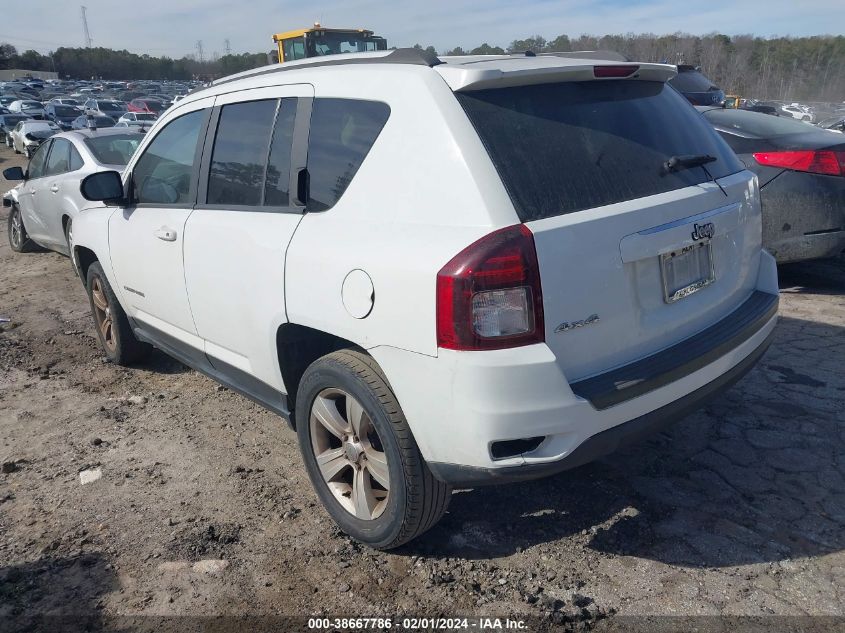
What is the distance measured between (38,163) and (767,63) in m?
66.0

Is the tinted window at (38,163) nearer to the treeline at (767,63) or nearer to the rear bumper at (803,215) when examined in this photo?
the rear bumper at (803,215)

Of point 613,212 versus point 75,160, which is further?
point 75,160

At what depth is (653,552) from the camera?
283cm

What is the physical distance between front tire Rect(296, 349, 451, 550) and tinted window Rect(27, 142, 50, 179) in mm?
7441

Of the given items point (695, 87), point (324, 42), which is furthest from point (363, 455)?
point (324, 42)

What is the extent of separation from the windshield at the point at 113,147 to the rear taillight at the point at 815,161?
658cm

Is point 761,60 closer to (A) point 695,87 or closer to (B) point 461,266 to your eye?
(A) point 695,87

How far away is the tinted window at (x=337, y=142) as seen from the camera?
2.79m

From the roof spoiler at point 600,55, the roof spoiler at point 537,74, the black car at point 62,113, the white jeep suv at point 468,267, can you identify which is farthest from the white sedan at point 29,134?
the roof spoiler at point 537,74

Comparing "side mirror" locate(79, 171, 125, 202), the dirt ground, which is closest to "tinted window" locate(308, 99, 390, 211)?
the dirt ground

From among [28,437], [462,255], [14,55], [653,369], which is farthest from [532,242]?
[14,55]

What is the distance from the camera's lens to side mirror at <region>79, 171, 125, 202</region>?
4262mm

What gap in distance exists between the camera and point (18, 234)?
9750 mm

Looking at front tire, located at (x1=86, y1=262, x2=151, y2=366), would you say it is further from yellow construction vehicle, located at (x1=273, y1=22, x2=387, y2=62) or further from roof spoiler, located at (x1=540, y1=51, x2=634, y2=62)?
yellow construction vehicle, located at (x1=273, y1=22, x2=387, y2=62)
